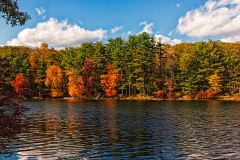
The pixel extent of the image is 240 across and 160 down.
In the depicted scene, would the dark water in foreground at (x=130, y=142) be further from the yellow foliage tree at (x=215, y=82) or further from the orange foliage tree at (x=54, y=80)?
the orange foliage tree at (x=54, y=80)

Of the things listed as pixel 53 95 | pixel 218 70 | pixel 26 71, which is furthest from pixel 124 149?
pixel 26 71

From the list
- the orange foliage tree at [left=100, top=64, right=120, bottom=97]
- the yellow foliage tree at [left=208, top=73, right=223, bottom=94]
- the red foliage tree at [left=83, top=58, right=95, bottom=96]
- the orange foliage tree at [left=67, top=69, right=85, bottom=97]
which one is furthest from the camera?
the red foliage tree at [left=83, top=58, right=95, bottom=96]

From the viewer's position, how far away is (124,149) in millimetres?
21141

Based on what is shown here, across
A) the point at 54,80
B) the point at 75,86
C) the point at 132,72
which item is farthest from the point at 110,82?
the point at 54,80

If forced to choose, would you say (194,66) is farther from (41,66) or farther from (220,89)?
(41,66)

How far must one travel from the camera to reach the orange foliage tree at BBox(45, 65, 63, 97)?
101938mm

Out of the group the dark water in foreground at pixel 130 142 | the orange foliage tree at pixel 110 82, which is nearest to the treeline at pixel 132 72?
the orange foliage tree at pixel 110 82

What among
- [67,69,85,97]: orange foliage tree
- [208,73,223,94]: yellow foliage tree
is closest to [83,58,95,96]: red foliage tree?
[67,69,85,97]: orange foliage tree

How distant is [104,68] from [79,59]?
35.0ft

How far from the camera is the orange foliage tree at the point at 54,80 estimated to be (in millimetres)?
101938

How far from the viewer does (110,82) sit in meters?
98.1

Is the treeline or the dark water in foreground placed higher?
the treeline

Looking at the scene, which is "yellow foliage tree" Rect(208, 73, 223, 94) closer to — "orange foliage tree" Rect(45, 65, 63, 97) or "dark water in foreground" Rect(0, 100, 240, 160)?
"orange foliage tree" Rect(45, 65, 63, 97)

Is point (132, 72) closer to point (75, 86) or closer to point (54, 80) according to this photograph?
point (75, 86)
